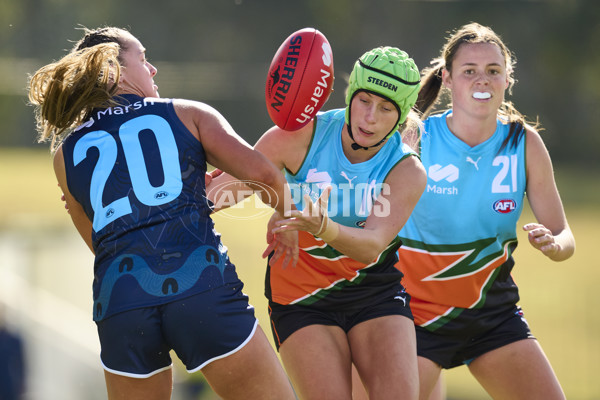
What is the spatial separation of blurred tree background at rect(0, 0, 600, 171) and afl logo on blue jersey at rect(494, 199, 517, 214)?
21725 mm

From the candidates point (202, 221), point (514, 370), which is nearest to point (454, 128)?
point (514, 370)

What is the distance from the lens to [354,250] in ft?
11.9

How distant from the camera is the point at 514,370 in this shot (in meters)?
4.18

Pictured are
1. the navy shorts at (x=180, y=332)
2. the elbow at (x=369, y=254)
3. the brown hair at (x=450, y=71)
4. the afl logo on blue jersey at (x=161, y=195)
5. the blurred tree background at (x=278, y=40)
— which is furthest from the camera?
the blurred tree background at (x=278, y=40)

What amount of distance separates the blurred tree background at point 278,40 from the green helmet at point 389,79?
22.1 metres

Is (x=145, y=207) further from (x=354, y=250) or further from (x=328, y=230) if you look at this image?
(x=354, y=250)

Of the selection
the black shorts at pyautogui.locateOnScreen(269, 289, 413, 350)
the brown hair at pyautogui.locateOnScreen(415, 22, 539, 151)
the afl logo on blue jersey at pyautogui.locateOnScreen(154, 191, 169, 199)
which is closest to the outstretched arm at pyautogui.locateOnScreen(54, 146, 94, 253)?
the afl logo on blue jersey at pyautogui.locateOnScreen(154, 191, 169, 199)

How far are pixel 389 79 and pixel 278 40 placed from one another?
23744mm

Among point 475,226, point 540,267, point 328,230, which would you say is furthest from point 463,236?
point 540,267

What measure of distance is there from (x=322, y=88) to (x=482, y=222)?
3.85 feet

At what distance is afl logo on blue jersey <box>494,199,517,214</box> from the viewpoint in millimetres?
4355

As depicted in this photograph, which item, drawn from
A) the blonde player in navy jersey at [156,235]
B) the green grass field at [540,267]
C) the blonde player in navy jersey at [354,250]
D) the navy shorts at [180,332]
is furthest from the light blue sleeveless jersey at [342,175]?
the green grass field at [540,267]

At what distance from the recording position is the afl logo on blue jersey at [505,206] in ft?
14.3

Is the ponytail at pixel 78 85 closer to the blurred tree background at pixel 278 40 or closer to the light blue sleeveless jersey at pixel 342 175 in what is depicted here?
the light blue sleeveless jersey at pixel 342 175
